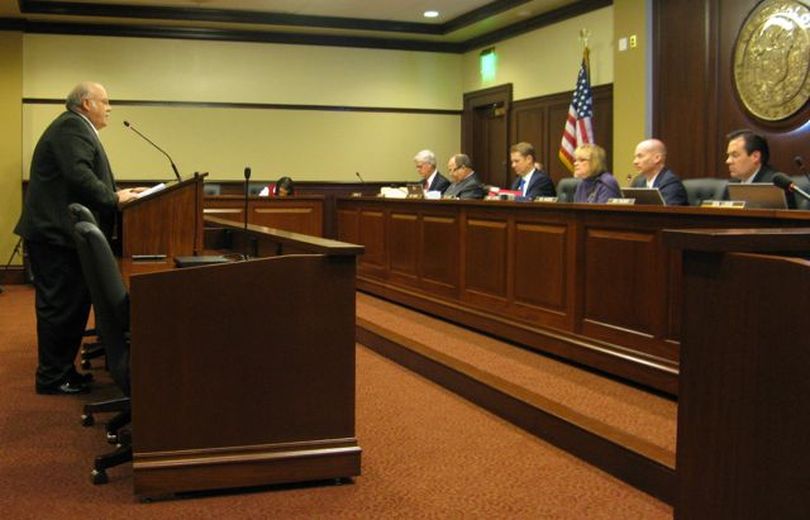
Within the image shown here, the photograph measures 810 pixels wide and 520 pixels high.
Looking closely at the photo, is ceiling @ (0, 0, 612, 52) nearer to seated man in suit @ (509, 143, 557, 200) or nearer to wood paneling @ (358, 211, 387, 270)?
seated man in suit @ (509, 143, 557, 200)

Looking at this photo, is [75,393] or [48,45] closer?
[75,393]

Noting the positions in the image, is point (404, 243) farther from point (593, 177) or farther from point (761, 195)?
point (761, 195)

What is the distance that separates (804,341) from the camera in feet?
5.12

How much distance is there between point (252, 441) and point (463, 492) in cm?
71

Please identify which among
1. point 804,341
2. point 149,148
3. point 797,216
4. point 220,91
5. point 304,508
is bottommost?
point 304,508

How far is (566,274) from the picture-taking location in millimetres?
4562

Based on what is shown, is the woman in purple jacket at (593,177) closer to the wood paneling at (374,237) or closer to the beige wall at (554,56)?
the wood paneling at (374,237)

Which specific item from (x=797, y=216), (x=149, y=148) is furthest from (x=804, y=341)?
(x=149, y=148)

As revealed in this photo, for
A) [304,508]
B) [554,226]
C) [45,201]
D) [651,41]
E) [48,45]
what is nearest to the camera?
[304,508]

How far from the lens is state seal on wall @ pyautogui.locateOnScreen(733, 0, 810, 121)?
6.05 m

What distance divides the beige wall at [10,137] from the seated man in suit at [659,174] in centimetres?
712

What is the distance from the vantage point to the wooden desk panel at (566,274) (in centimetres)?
385

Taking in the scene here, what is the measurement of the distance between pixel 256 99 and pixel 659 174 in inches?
243

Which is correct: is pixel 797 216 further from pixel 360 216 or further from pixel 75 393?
pixel 360 216
